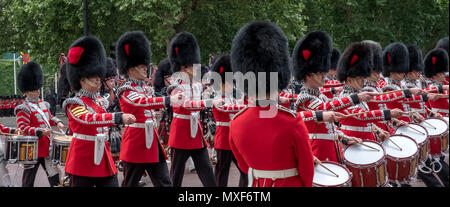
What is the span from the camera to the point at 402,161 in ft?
16.2

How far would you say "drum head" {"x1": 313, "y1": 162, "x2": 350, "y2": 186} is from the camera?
3.58 m

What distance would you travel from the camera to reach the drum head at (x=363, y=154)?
14.2ft

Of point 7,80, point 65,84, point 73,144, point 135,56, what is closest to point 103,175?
point 73,144

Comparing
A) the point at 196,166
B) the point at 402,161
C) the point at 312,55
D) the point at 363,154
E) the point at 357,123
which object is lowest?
the point at 196,166

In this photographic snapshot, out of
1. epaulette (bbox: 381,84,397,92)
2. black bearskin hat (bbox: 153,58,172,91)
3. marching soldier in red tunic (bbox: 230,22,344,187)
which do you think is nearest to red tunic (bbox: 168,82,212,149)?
marching soldier in red tunic (bbox: 230,22,344,187)

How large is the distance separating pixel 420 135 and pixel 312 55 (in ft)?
5.71

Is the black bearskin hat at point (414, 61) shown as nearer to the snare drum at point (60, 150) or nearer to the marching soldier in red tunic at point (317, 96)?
the marching soldier in red tunic at point (317, 96)

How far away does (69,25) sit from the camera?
47.6ft

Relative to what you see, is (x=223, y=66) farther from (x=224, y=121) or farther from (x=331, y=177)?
(x=331, y=177)

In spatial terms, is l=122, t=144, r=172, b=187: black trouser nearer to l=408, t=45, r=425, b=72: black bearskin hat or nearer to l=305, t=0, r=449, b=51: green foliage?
l=408, t=45, r=425, b=72: black bearskin hat

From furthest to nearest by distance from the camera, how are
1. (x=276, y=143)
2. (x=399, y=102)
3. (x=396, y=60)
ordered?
(x=396, y=60) < (x=399, y=102) < (x=276, y=143)

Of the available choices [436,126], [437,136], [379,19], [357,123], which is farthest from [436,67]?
[379,19]

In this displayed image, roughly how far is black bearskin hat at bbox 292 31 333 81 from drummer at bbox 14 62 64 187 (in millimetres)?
2679

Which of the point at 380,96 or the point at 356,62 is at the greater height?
the point at 356,62
